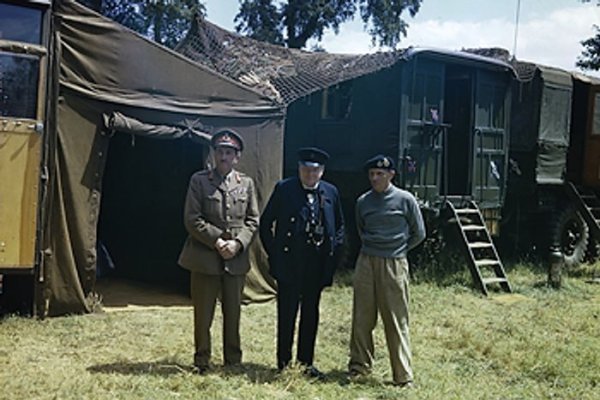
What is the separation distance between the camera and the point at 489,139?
10977 mm

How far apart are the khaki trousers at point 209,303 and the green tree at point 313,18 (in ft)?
70.2

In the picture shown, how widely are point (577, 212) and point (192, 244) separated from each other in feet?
29.4

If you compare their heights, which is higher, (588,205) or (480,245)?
(588,205)

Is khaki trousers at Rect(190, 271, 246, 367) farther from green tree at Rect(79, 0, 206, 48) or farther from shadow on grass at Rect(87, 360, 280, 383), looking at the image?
green tree at Rect(79, 0, 206, 48)

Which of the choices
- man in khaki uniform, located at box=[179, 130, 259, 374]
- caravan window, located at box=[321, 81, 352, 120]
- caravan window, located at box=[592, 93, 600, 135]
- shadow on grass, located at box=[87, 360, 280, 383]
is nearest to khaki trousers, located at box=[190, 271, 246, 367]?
man in khaki uniform, located at box=[179, 130, 259, 374]

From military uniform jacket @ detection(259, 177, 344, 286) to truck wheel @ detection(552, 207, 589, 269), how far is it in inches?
305

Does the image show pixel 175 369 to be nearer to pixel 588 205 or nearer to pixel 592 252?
pixel 588 205

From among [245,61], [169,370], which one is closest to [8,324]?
[169,370]

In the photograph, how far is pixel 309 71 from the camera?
413 inches

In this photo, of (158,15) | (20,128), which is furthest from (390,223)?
(158,15)

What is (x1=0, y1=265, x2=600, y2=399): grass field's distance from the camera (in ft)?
16.7

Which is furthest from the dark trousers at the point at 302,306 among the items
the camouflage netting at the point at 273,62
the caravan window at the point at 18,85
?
the camouflage netting at the point at 273,62

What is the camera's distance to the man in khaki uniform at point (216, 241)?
17.1ft

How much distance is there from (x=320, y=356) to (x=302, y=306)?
3.11ft
